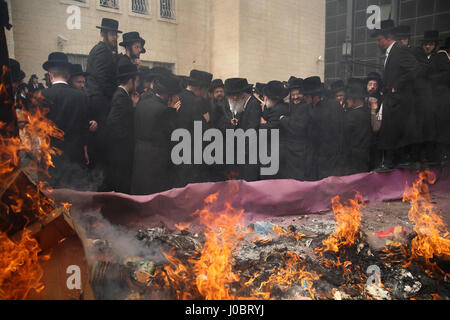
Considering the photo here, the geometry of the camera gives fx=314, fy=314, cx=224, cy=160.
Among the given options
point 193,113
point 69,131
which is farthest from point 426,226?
point 69,131

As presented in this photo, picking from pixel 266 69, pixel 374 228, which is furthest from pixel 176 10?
pixel 374 228

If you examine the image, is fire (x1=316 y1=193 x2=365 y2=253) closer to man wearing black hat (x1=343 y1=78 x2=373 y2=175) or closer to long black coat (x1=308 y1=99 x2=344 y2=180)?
long black coat (x1=308 y1=99 x2=344 y2=180)

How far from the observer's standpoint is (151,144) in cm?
468

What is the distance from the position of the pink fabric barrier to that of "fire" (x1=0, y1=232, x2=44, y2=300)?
143cm

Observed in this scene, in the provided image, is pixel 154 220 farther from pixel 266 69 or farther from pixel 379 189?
pixel 266 69

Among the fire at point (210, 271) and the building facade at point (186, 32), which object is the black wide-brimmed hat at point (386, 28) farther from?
the building facade at point (186, 32)

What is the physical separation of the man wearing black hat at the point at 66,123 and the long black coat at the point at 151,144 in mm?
824

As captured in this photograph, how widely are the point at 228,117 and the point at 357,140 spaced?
8.01ft

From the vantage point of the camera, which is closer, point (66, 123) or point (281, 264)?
point (281, 264)

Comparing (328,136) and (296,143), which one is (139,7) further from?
(328,136)

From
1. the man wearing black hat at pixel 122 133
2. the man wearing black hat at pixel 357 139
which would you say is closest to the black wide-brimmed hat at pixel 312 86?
the man wearing black hat at pixel 357 139

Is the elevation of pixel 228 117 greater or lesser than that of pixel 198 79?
lesser

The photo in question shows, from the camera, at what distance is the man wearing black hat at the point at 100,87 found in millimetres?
5012
